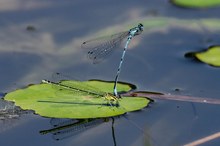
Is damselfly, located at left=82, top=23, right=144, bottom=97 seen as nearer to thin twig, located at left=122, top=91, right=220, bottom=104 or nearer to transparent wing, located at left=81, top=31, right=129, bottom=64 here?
transparent wing, located at left=81, top=31, right=129, bottom=64

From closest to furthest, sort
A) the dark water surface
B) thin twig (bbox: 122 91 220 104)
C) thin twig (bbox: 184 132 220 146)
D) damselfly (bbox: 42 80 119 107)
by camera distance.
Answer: thin twig (bbox: 184 132 220 146) < the dark water surface < damselfly (bbox: 42 80 119 107) < thin twig (bbox: 122 91 220 104)

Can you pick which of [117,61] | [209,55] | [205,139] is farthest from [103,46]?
[205,139]

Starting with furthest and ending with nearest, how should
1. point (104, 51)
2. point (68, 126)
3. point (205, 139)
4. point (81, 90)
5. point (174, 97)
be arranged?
point (104, 51) → point (174, 97) → point (81, 90) → point (68, 126) → point (205, 139)

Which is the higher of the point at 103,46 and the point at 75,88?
the point at 103,46

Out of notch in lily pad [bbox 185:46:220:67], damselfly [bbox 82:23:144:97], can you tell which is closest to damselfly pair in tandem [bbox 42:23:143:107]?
damselfly [bbox 82:23:144:97]

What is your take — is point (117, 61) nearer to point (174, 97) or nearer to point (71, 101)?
point (174, 97)

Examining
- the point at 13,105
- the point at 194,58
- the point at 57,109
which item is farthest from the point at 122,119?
the point at 194,58

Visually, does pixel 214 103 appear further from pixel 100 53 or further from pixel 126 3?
pixel 126 3
